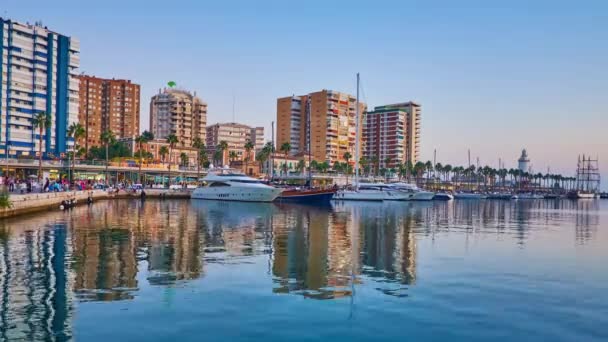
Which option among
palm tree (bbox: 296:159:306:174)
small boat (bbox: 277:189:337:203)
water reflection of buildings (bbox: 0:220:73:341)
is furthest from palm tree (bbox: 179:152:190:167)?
water reflection of buildings (bbox: 0:220:73:341)

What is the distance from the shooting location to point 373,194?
318 ft

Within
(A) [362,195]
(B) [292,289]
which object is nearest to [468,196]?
(A) [362,195]

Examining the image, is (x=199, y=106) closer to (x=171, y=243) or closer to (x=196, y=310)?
(x=171, y=243)

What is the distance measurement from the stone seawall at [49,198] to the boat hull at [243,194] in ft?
28.3

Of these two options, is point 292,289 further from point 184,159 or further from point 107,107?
point 107,107

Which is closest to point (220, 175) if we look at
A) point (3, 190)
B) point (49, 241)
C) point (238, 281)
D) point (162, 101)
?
Answer: point (3, 190)

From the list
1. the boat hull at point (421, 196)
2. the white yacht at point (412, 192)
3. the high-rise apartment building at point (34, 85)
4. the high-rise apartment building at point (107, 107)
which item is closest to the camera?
the white yacht at point (412, 192)

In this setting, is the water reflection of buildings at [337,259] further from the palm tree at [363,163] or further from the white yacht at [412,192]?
the palm tree at [363,163]

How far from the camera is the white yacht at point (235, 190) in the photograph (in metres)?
77.4

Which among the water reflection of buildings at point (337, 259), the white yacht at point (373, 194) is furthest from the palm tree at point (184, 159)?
the water reflection of buildings at point (337, 259)

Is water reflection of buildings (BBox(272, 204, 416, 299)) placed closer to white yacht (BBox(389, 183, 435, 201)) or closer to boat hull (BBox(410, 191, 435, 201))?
white yacht (BBox(389, 183, 435, 201))

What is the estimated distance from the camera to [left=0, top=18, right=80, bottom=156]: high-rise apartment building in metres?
115

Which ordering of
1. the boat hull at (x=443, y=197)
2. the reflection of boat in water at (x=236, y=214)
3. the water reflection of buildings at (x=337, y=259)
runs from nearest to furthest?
the water reflection of buildings at (x=337, y=259) → the reflection of boat in water at (x=236, y=214) → the boat hull at (x=443, y=197)

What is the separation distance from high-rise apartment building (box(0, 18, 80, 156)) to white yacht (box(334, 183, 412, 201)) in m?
70.5
